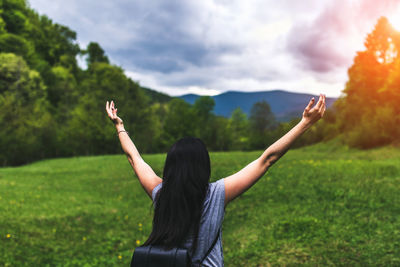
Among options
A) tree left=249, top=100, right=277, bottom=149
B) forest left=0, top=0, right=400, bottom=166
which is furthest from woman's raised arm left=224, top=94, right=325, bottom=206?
tree left=249, top=100, right=277, bottom=149

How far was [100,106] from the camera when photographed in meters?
37.0

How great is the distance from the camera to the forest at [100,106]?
28.5 metres

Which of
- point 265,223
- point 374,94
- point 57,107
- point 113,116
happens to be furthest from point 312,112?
point 57,107

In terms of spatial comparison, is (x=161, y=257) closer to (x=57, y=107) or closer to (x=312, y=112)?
(x=312, y=112)

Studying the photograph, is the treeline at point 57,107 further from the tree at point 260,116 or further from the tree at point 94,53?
the tree at point 94,53

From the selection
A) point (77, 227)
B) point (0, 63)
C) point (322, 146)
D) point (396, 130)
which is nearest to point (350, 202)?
point (77, 227)

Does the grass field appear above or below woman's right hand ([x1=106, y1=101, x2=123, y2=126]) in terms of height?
below

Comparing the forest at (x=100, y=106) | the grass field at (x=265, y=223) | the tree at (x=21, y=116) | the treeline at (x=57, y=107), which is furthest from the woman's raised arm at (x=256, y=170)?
the tree at (x=21, y=116)

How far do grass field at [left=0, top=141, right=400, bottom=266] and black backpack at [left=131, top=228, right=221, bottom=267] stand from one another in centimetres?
407

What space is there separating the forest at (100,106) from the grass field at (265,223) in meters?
10.5

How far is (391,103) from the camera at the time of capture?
1065 inches

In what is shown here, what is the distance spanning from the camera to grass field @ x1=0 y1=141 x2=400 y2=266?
5.46 meters

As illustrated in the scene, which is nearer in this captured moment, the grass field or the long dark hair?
the long dark hair

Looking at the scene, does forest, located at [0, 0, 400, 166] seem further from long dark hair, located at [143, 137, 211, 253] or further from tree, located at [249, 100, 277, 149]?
long dark hair, located at [143, 137, 211, 253]
